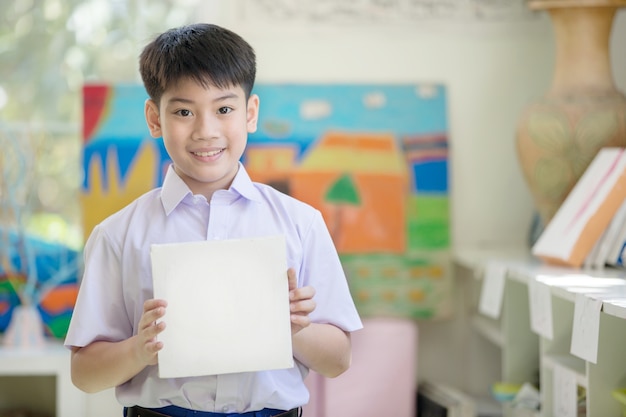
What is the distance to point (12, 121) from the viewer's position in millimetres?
3191

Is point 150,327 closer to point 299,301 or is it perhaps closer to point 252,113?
point 299,301

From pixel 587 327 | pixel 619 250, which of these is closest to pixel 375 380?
pixel 619 250

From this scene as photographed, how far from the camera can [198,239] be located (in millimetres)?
1392

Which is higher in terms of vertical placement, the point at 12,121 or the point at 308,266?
the point at 12,121

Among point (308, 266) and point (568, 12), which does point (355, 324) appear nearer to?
point (308, 266)

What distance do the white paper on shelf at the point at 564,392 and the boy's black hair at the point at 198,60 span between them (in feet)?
3.77

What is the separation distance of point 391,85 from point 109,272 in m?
1.98

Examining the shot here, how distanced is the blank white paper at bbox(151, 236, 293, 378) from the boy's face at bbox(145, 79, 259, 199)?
0.48 feet

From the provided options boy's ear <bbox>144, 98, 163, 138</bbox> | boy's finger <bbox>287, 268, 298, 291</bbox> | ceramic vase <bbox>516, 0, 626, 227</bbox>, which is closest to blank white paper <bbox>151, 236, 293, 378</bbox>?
boy's finger <bbox>287, 268, 298, 291</bbox>

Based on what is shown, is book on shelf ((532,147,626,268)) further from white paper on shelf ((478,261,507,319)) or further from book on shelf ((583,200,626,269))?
white paper on shelf ((478,261,507,319))

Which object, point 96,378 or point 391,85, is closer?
point 96,378

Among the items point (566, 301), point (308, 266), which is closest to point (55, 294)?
point (566, 301)

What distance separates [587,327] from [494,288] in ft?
2.46

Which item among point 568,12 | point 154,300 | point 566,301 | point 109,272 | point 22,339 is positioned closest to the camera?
point 154,300
